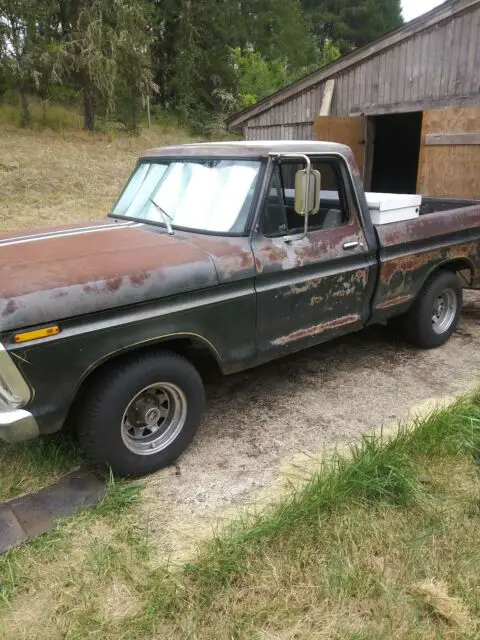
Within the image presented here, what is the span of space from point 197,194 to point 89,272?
1.24 meters

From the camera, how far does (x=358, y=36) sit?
35.8 m

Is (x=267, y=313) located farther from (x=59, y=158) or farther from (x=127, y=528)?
(x=59, y=158)

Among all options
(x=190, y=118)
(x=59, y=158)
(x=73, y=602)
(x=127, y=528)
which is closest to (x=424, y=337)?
(x=127, y=528)

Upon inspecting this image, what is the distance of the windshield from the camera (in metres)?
3.70

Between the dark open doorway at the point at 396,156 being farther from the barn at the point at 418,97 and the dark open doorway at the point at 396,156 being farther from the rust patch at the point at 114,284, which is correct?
the rust patch at the point at 114,284

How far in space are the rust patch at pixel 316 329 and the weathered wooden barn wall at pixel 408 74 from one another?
472 centimetres

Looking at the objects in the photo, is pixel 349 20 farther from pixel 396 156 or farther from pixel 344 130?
pixel 344 130

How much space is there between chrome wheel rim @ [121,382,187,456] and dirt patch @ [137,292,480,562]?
21 cm

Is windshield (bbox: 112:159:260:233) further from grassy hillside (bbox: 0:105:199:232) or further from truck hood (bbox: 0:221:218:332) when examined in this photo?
grassy hillside (bbox: 0:105:199:232)

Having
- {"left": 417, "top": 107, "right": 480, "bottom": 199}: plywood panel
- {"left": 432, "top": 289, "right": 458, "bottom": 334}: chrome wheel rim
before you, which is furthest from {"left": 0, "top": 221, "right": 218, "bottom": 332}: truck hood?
{"left": 417, "top": 107, "right": 480, "bottom": 199}: plywood panel

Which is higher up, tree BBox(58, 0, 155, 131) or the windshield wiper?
tree BBox(58, 0, 155, 131)

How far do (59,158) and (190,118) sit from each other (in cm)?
1008

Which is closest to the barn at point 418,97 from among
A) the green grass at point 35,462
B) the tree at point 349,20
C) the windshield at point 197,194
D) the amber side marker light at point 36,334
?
the windshield at point 197,194

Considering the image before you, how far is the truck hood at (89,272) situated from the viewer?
2727 mm
